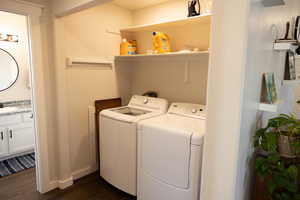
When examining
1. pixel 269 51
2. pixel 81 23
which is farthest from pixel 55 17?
pixel 269 51

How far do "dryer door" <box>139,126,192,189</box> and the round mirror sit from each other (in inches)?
106

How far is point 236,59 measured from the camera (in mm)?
917

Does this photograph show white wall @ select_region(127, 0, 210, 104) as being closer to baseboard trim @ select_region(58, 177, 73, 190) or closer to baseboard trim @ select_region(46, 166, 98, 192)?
baseboard trim @ select_region(46, 166, 98, 192)

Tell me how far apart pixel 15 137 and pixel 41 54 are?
1735 millimetres

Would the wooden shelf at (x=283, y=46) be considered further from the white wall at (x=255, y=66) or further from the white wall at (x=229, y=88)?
the white wall at (x=229, y=88)

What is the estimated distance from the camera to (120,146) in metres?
2.07

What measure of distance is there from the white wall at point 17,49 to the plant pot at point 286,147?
347cm

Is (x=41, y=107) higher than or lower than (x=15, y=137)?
higher

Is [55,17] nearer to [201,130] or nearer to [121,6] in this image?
[121,6]

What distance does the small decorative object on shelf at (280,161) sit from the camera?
3.72 ft

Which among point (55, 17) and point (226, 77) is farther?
point (55, 17)

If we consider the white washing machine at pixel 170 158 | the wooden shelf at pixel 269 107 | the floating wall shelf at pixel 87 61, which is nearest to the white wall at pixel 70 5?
the floating wall shelf at pixel 87 61

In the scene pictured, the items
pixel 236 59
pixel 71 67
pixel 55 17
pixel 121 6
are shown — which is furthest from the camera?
pixel 121 6

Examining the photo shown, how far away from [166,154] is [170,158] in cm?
5
